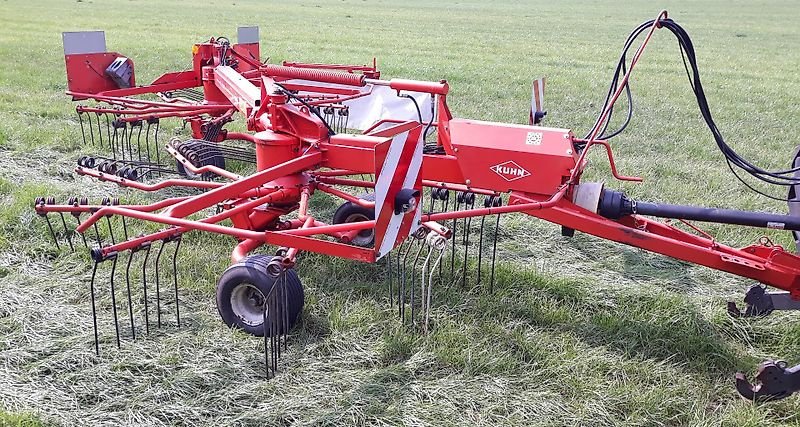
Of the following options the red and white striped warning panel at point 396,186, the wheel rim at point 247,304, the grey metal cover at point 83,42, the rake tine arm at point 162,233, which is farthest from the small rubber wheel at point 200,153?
the red and white striped warning panel at point 396,186

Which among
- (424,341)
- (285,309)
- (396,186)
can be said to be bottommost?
(424,341)

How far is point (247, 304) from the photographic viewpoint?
154 inches

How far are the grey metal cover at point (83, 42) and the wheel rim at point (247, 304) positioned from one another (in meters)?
4.40

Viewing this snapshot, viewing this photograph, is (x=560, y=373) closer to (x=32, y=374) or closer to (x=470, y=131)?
(x=470, y=131)

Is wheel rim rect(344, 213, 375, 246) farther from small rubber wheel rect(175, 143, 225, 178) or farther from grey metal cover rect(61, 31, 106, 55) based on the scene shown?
grey metal cover rect(61, 31, 106, 55)

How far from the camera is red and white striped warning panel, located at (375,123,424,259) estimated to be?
3195 millimetres

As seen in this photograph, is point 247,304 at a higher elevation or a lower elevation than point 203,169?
lower

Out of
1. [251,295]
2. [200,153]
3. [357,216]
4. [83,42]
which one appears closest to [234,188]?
[251,295]

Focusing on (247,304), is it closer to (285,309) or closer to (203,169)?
(285,309)

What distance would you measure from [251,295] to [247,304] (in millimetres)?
59

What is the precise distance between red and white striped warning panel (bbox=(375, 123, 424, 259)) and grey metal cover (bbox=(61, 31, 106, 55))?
4.95 m

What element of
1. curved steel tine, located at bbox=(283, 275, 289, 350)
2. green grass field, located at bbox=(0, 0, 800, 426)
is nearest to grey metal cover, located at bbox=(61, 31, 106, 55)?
green grass field, located at bbox=(0, 0, 800, 426)

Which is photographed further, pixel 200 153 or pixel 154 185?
pixel 200 153

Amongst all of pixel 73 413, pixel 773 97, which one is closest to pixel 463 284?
pixel 73 413
